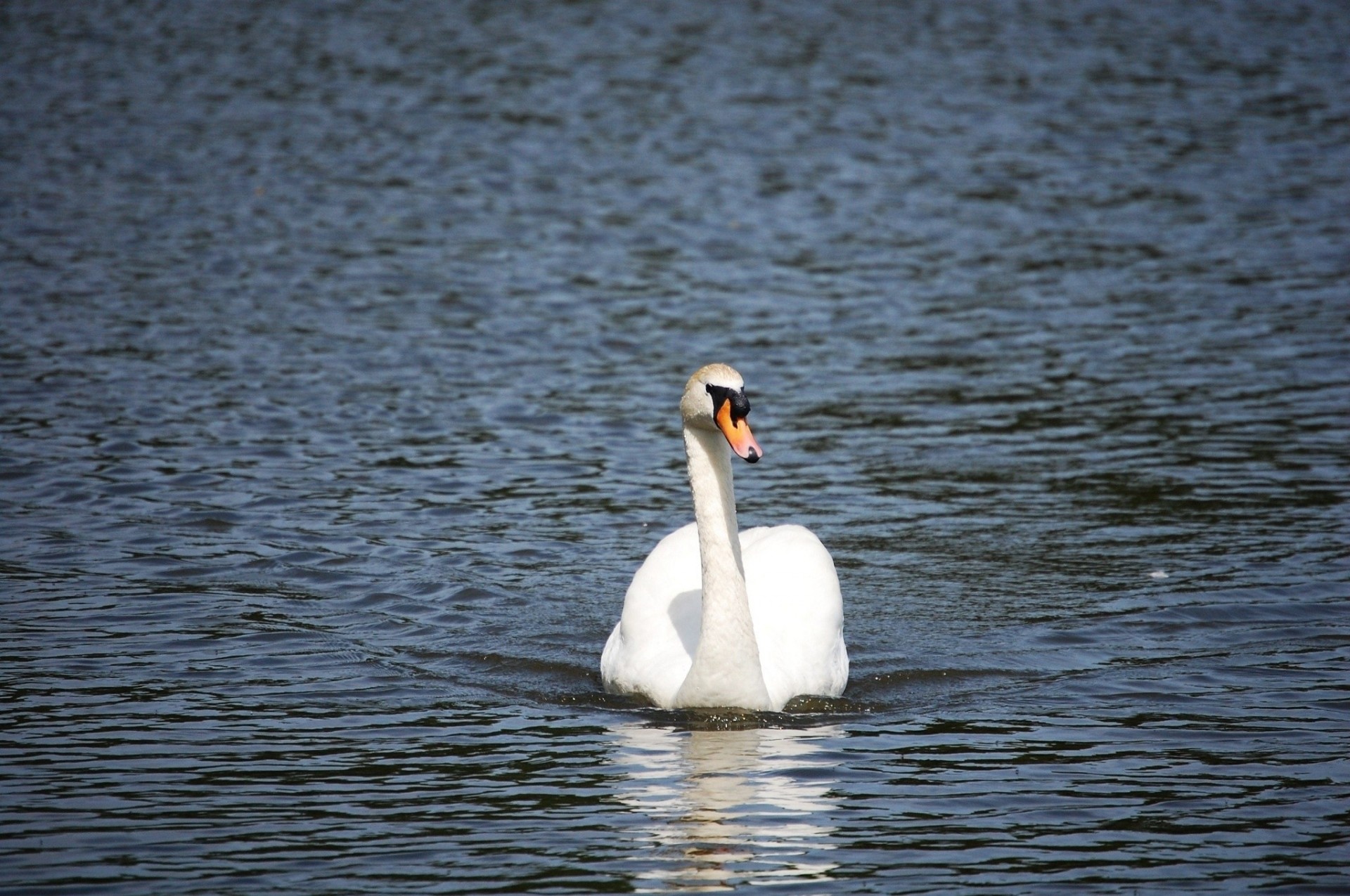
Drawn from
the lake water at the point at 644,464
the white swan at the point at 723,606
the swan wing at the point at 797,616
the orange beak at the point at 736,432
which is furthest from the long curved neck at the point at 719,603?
the orange beak at the point at 736,432

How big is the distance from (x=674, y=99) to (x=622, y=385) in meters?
13.8

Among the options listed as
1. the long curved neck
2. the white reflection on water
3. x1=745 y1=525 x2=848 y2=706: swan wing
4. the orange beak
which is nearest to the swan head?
the orange beak

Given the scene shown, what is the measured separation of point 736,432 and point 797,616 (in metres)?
1.44

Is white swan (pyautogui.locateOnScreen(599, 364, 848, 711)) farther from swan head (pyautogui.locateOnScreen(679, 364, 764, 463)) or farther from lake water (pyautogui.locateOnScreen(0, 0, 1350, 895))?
lake water (pyautogui.locateOnScreen(0, 0, 1350, 895))

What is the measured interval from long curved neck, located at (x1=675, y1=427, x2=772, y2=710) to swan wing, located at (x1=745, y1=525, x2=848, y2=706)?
274mm

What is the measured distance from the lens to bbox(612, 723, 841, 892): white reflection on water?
22.5 feet

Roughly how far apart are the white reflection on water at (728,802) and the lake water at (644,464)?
0.10ft

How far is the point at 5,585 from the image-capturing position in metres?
10.4

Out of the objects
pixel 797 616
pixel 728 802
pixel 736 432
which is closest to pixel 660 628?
pixel 797 616

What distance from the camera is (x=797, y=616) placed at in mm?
A: 9258

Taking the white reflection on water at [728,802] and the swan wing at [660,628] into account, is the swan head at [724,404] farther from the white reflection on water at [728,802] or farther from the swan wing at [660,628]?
the white reflection on water at [728,802]

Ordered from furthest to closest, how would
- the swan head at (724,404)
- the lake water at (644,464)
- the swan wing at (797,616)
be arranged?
1. the swan wing at (797,616)
2. the swan head at (724,404)
3. the lake water at (644,464)

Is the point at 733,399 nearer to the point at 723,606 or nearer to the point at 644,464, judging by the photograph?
the point at 723,606

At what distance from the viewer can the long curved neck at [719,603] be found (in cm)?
861
